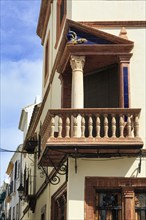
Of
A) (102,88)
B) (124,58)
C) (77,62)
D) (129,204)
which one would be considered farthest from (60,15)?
(129,204)

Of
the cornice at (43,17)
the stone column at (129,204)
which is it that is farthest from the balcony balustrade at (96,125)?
the cornice at (43,17)

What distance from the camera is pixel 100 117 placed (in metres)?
13.5

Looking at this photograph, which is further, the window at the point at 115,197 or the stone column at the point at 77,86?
the stone column at the point at 77,86

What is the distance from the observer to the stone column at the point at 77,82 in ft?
43.4

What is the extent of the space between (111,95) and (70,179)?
9.81 ft

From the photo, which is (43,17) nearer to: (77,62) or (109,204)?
(77,62)

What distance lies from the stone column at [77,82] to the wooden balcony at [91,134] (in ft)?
1.44

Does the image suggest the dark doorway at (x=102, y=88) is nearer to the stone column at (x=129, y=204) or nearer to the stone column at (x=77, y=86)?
the stone column at (x=77, y=86)

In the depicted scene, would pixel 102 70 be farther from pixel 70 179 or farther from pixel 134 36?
pixel 70 179

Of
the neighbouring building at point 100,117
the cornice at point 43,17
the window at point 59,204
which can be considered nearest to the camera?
the neighbouring building at point 100,117

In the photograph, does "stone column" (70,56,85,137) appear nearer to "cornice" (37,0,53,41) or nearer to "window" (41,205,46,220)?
"cornice" (37,0,53,41)

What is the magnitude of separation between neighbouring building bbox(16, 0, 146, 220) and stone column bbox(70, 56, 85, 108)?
3 cm

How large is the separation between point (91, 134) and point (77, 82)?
5.34ft

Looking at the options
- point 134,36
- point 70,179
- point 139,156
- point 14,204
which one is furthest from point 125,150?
point 14,204
